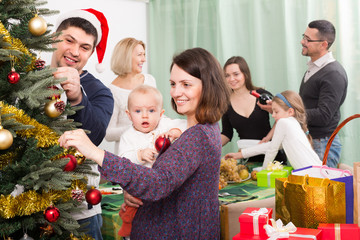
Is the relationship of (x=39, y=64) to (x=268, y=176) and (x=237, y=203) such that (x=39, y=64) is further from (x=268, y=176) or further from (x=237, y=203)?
(x=268, y=176)

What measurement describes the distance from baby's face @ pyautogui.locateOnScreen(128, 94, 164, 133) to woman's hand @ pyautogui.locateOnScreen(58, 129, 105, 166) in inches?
28.8

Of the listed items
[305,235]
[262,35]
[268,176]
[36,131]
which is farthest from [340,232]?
[262,35]

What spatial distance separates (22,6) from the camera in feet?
3.87

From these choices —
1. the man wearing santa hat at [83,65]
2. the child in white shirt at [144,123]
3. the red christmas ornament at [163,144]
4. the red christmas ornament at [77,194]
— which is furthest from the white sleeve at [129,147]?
the red christmas ornament at [77,194]

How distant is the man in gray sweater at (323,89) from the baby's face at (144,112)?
51.7 inches

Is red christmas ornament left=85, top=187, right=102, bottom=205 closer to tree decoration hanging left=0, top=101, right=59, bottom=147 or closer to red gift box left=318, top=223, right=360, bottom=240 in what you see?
tree decoration hanging left=0, top=101, right=59, bottom=147

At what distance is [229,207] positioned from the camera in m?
1.87

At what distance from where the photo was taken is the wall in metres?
3.89

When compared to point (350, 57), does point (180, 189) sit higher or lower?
lower

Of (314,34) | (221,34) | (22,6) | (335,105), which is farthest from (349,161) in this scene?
(22,6)

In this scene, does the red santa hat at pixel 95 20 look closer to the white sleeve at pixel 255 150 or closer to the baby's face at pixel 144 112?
the baby's face at pixel 144 112

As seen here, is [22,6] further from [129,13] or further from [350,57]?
[129,13]

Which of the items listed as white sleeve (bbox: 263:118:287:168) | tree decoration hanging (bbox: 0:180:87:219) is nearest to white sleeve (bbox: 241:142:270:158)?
white sleeve (bbox: 263:118:287:168)

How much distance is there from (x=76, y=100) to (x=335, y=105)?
76.8 inches
